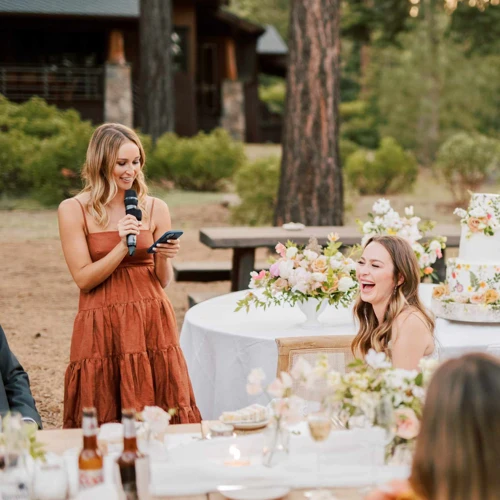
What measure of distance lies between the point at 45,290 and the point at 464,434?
32.3 feet

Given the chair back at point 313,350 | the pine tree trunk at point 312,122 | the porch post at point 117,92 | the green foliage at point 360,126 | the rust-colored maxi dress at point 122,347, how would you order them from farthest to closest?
the green foliage at point 360,126
the porch post at point 117,92
the pine tree trunk at point 312,122
the rust-colored maxi dress at point 122,347
the chair back at point 313,350

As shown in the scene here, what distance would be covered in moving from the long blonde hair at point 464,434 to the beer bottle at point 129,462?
1.01m

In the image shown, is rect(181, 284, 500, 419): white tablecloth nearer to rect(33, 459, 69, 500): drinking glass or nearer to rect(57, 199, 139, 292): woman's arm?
rect(57, 199, 139, 292): woman's arm

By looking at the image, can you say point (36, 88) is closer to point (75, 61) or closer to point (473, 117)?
point (75, 61)

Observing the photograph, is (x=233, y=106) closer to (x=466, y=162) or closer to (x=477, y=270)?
(x=466, y=162)

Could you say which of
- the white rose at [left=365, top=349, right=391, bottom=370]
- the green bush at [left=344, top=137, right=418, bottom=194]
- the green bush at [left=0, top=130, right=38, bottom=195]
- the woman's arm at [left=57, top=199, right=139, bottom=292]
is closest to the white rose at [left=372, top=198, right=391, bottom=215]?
the woman's arm at [left=57, top=199, right=139, bottom=292]

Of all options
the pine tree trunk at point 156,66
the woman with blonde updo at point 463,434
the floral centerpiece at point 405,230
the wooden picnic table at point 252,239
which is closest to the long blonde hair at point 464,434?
the woman with blonde updo at point 463,434

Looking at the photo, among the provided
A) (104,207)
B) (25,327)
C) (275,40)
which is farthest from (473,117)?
(104,207)

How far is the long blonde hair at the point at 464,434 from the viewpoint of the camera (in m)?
1.83

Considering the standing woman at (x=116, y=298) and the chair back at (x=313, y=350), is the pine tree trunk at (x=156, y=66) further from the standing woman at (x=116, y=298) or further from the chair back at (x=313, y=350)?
the chair back at (x=313, y=350)

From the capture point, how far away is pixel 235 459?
2.83 m

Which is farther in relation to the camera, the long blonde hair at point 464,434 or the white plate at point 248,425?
the white plate at point 248,425

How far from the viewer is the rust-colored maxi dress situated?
4.32 meters

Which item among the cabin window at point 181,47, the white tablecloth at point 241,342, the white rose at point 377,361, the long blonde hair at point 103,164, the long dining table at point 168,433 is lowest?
the white tablecloth at point 241,342
